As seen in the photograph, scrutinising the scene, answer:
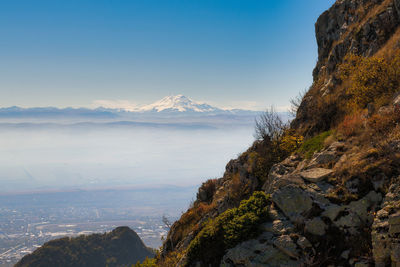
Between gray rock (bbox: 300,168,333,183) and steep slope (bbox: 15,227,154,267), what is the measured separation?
10858cm

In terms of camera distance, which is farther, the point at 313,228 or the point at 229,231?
the point at 229,231

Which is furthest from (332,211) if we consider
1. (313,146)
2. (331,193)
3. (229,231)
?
(313,146)

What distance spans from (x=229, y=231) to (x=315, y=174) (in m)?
5.01

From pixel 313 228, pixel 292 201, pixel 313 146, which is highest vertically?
pixel 313 146

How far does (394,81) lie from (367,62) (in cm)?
234

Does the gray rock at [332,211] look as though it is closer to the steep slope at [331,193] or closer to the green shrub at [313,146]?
the steep slope at [331,193]

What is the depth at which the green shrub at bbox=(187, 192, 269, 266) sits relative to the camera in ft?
46.2

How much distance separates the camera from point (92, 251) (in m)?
115

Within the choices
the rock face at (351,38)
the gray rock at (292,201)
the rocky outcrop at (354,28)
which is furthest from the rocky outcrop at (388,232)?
the rocky outcrop at (354,28)

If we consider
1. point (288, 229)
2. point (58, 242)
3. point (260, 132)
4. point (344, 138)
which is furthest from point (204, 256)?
point (58, 242)

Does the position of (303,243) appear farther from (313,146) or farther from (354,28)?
(354,28)

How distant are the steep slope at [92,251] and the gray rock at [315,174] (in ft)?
356

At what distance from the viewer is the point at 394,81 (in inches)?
721

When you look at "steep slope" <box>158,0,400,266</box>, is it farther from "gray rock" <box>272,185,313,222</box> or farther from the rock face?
the rock face
